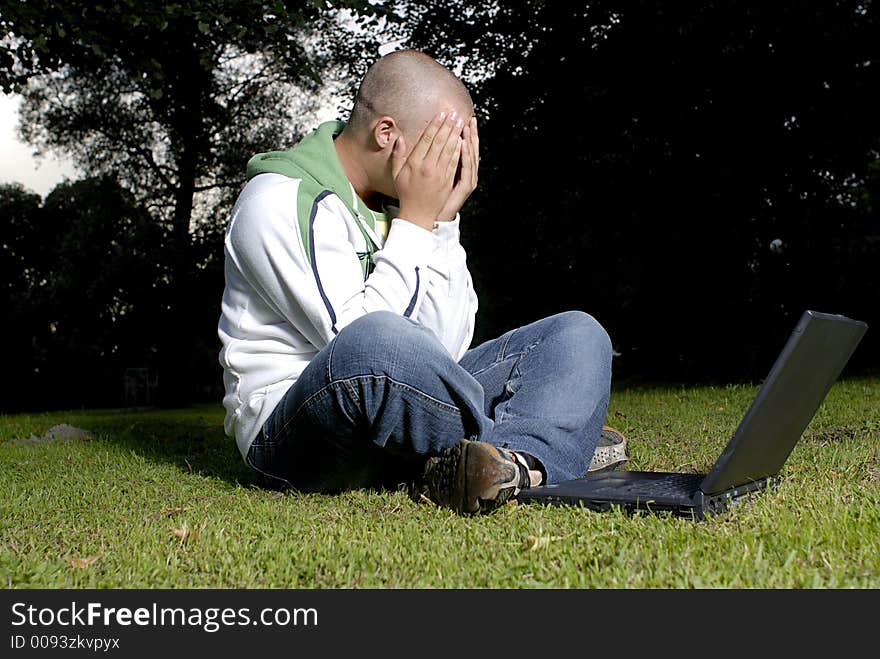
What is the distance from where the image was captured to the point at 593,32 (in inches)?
561

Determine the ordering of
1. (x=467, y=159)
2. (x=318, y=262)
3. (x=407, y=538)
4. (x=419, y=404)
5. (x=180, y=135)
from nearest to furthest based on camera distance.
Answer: (x=407, y=538) → (x=419, y=404) → (x=318, y=262) → (x=467, y=159) → (x=180, y=135)

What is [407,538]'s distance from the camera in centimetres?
261

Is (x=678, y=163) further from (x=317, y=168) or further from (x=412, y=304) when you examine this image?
(x=412, y=304)

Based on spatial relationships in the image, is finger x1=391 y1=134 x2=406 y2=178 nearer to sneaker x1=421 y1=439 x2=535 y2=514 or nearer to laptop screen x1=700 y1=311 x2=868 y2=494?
sneaker x1=421 y1=439 x2=535 y2=514

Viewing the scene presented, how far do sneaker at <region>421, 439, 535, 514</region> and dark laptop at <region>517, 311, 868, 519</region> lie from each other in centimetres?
17

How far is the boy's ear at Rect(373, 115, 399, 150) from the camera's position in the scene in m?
3.51

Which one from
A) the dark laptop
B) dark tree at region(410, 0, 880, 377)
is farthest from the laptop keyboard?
dark tree at region(410, 0, 880, 377)

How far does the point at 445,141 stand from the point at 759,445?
1612 mm

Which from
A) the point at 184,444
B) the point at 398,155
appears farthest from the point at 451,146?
the point at 184,444

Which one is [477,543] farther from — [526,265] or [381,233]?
[526,265]

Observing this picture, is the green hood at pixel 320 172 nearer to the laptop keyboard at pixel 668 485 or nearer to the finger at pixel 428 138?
the finger at pixel 428 138

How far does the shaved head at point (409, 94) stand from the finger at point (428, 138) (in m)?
0.05
